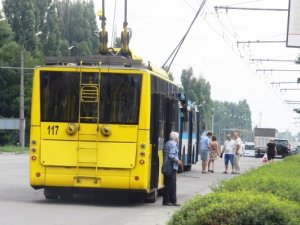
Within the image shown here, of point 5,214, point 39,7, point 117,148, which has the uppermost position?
point 39,7

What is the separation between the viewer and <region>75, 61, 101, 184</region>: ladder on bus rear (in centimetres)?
1797

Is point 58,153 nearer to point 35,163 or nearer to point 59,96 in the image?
point 35,163

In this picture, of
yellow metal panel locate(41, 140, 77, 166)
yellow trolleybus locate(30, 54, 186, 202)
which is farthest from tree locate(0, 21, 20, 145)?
yellow metal panel locate(41, 140, 77, 166)

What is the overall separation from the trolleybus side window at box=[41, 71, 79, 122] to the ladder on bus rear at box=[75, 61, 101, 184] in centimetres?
16

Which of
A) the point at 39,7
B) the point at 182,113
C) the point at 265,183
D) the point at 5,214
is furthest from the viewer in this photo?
the point at 39,7

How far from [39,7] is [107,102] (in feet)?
236

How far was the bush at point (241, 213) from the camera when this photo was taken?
29.6ft

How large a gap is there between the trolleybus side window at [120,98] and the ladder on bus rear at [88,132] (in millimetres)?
154

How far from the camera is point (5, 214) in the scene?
15.7 metres

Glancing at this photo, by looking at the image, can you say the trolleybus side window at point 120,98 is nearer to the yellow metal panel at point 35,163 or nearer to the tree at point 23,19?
the yellow metal panel at point 35,163

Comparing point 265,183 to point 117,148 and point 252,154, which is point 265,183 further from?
point 252,154

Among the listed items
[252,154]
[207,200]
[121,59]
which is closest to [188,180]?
[121,59]

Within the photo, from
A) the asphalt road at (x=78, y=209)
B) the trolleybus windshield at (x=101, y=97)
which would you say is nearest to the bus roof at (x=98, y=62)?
the trolleybus windshield at (x=101, y=97)

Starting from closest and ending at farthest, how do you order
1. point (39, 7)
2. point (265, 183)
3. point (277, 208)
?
point (277, 208), point (265, 183), point (39, 7)
